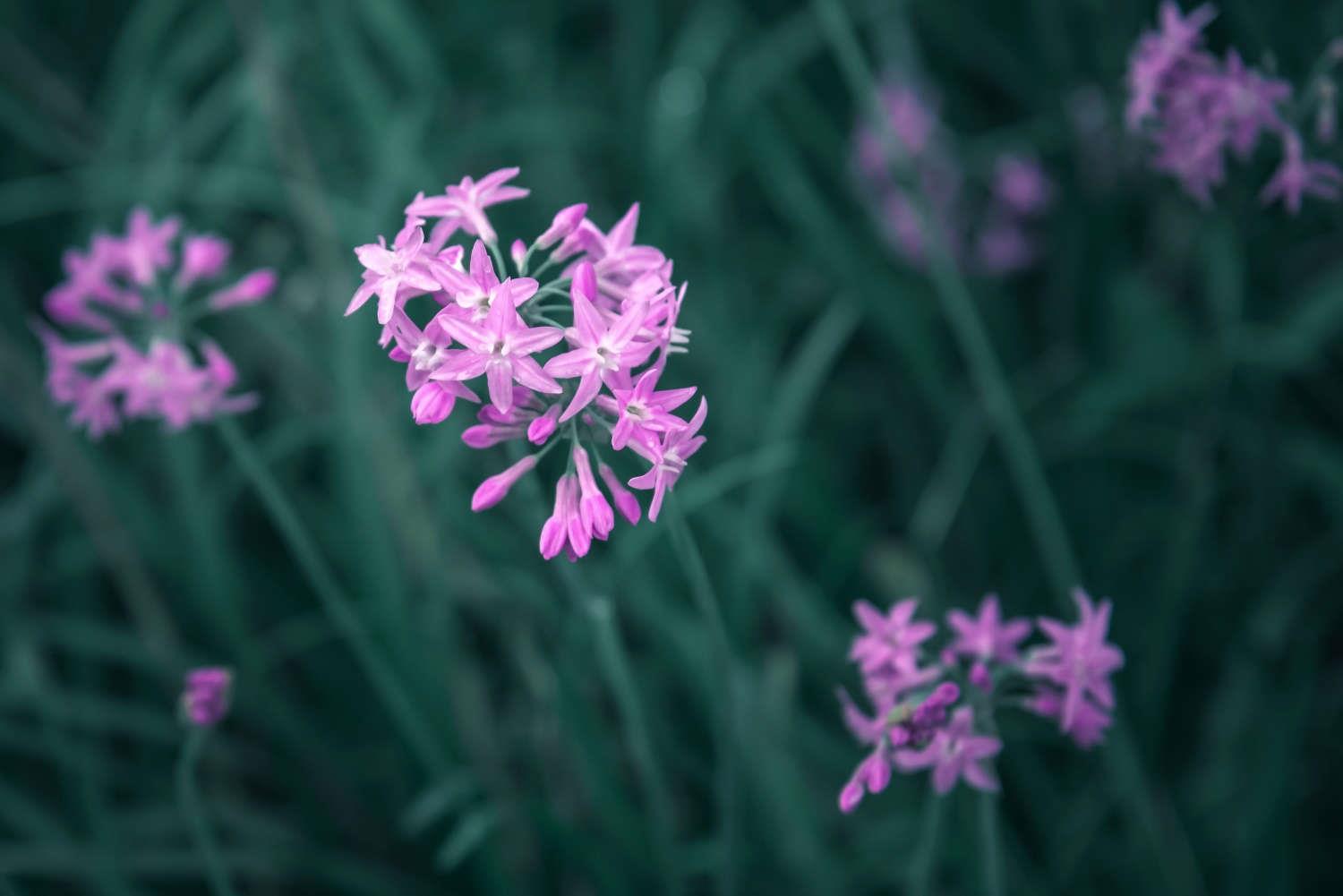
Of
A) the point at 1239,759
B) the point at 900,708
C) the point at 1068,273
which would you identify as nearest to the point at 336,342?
the point at 900,708

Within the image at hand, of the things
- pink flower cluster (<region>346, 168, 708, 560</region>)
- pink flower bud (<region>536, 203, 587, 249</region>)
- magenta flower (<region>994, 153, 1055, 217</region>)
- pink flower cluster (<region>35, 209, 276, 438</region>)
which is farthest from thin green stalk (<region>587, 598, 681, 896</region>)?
magenta flower (<region>994, 153, 1055, 217</region>)

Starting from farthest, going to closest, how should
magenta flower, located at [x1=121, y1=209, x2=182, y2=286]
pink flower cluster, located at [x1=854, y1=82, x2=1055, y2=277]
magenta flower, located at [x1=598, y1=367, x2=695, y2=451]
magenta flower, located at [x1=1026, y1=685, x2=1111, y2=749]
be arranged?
pink flower cluster, located at [x1=854, y1=82, x2=1055, y2=277], magenta flower, located at [x1=121, y1=209, x2=182, y2=286], magenta flower, located at [x1=1026, y1=685, x2=1111, y2=749], magenta flower, located at [x1=598, y1=367, x2=695, y2=451]

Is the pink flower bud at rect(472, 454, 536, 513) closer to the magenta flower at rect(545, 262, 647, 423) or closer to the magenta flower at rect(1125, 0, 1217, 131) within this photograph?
the magenta flower at rect(545, 262, 647, 423)

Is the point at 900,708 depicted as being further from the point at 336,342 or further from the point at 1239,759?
the point at 336,342

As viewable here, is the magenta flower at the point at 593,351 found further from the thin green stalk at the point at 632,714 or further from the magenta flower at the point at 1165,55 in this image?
the magenta flower at the point at 1165,55

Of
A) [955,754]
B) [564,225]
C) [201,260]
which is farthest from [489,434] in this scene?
[201,260]

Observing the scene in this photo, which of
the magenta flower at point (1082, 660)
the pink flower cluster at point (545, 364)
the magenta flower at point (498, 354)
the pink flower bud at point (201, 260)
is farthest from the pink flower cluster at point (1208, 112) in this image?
the pink flower bud at point (201, 260)

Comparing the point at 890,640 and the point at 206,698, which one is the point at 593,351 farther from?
the point at 206,698
